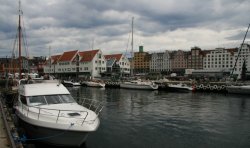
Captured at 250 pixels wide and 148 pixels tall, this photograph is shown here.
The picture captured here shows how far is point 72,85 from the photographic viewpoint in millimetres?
90812

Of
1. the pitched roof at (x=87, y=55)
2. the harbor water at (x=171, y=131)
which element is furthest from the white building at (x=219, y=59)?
the harbor water at (x=171, y=131)

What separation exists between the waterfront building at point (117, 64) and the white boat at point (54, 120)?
106 m

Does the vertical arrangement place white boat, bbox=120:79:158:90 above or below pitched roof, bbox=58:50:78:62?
below

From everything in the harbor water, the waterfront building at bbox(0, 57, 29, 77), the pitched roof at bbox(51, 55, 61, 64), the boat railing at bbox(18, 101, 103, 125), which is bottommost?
the harbor water

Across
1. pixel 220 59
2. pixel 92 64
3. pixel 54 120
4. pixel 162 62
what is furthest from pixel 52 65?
pixel 54 120

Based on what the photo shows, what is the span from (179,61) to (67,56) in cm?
8353

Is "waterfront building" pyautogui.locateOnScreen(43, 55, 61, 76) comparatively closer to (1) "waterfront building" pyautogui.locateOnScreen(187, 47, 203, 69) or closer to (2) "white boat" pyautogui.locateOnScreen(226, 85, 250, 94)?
(1) "waterfront building" pyautogui.locateOnScreen(187, 47, 203, 69)

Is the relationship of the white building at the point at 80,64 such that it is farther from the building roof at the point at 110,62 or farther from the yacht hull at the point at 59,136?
the yacht hull at the point at 59,136

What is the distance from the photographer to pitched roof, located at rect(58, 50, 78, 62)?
12825 centimetres

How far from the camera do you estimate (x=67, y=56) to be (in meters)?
131

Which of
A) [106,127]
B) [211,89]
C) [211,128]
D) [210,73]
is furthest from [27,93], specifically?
[210,73]

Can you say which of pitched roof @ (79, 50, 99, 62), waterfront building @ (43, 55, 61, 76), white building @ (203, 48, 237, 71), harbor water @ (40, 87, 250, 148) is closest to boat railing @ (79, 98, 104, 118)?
harbor water @ (40, 87, 250, 148)

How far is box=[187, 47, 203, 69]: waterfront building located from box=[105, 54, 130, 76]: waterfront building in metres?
55.3

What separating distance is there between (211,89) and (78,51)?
262ft
